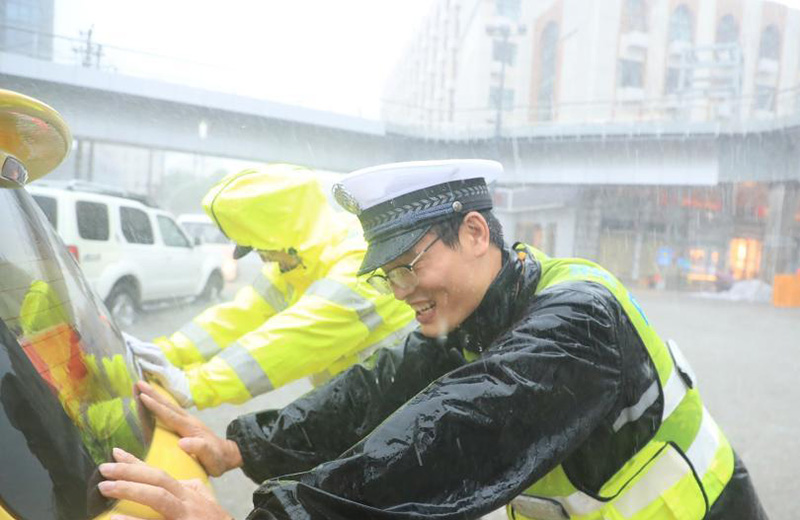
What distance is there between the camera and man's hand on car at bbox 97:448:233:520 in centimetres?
106

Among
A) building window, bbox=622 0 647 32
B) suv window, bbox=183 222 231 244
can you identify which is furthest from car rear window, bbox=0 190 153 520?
building window, bbox=622 0 647 32

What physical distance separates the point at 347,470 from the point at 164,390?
3.17ft

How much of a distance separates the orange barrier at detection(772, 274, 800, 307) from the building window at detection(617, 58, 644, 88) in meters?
13.5

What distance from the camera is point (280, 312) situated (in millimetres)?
2611

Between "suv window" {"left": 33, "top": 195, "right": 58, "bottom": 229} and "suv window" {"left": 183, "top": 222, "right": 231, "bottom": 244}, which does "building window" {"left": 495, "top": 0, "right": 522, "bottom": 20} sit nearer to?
"suv window" {"left": 183, "top": 222, "right": 231, "bottom": 244}

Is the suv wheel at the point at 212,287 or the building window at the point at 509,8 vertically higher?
the building window at the point at 509,8

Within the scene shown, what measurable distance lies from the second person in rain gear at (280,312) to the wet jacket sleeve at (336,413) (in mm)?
292

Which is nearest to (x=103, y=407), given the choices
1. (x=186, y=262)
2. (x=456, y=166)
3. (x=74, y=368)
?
(x=74, y=368)

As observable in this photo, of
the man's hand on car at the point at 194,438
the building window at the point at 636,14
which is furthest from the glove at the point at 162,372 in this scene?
the building window at the point at 636,14

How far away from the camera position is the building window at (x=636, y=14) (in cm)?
3170

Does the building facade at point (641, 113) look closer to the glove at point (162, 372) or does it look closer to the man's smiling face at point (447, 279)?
the glove at point (162, 372)

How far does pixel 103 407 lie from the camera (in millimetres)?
1298

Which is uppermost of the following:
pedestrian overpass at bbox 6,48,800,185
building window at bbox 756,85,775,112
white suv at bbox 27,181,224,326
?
building window at bbox 756,85,775,112

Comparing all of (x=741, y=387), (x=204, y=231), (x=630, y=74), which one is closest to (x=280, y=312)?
(x=741, y=387)
